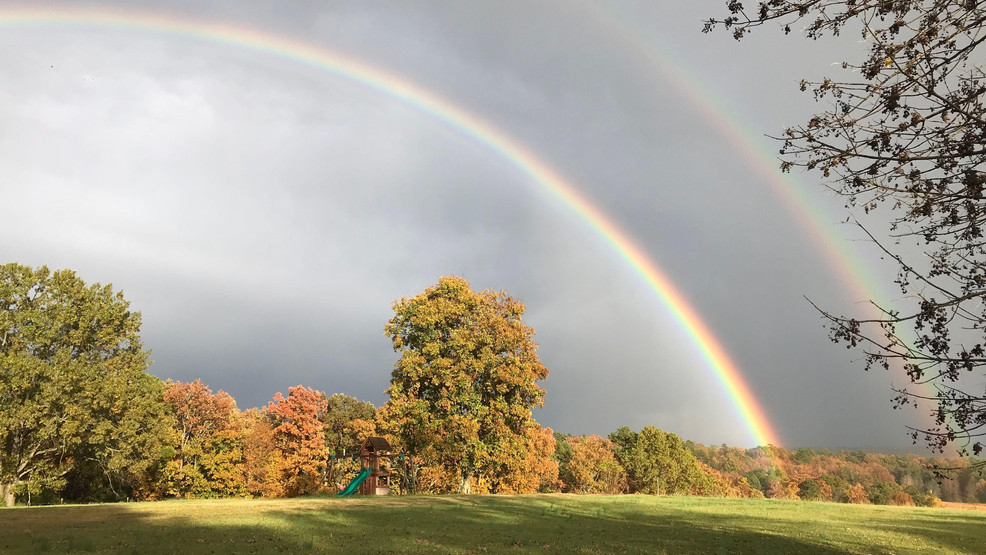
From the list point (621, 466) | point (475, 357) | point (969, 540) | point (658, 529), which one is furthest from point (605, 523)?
point (621, 466)

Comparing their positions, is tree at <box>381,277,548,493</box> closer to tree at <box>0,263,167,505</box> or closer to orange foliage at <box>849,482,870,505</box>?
tree at <box>0,263,167,505</box>

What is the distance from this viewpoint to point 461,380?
120 ft

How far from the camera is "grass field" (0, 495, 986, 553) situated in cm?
1283

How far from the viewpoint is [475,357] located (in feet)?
127

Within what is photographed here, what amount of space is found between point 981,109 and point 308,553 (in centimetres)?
1212

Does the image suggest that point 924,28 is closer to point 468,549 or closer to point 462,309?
point 468,549

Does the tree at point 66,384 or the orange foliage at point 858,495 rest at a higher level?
the tree at point 66,384

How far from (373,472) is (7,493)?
2544 cm

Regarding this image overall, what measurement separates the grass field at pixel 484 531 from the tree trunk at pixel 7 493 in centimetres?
2446

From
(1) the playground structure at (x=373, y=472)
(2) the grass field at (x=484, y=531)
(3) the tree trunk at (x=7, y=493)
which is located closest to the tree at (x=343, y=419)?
(1) the playground structure at (x=373, y=472)

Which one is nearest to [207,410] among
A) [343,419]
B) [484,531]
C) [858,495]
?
[343,419]

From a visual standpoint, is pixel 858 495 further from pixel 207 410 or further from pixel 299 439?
pixel 207 410

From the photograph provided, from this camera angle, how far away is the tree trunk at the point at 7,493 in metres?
38.2

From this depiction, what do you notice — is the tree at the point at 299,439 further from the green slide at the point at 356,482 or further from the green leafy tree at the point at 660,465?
the green leafy tree at the point at 660,465
